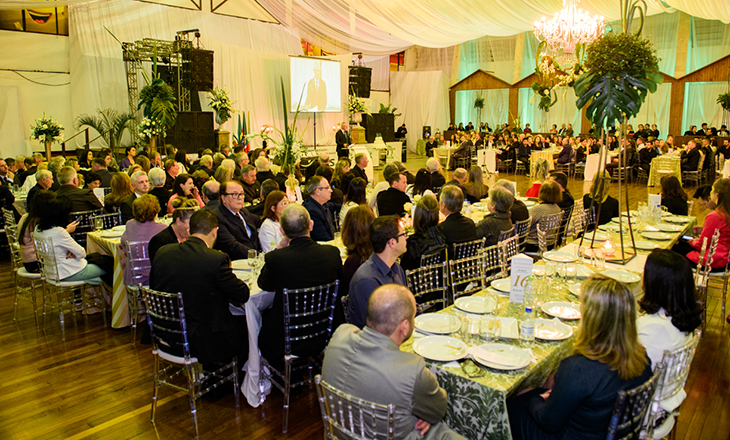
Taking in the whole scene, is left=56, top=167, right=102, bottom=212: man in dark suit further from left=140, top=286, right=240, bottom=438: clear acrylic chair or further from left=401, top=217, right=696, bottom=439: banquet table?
left=401, top=217, right=696, bottom=439: banquet table

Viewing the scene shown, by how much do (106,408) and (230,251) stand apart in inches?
59.1

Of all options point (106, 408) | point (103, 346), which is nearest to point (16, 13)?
point (103, 346)

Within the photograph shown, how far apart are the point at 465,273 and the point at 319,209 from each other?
5.19ft

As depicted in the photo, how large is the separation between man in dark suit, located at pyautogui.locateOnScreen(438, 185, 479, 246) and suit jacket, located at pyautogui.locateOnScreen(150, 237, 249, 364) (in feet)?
6.01

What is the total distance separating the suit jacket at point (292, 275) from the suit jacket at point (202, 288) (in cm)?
21

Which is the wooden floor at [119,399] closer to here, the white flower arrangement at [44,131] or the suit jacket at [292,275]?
the suit jacket at [292,275]

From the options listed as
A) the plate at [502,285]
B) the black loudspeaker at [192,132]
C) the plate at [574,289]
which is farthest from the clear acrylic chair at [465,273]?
the black loudspeaker at [192,132]

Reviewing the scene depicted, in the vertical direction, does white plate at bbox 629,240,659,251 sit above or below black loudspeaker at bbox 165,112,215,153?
below

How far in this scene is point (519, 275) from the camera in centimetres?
301

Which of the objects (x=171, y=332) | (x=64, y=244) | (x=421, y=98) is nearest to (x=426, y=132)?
(x=421, y=98)

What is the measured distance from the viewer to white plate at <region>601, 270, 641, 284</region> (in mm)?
3520

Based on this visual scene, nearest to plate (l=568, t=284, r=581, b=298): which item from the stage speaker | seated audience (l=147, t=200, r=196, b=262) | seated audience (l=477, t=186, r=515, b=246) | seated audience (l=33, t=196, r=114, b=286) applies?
seated audience (l=477, t=186, r=515, b=246)

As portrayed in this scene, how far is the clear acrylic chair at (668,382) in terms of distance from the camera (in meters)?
2.23

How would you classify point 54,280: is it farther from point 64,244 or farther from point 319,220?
point 319,220
